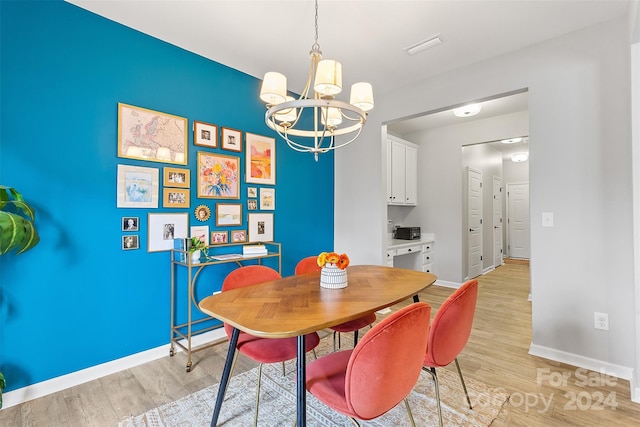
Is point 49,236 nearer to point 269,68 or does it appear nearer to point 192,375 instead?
point 192,375

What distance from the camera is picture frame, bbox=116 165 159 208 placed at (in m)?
2.33

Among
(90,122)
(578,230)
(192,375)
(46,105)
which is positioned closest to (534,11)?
(578,230)

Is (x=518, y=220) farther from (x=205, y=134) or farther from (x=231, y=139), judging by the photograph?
(x=205, y=134)

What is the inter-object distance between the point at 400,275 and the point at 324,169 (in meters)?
Answer: 2.21

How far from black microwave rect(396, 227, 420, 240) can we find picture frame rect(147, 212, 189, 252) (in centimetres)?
331

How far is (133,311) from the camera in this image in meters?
2.40

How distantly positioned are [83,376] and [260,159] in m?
2.35

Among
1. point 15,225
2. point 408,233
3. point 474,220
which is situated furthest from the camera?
point 474,220

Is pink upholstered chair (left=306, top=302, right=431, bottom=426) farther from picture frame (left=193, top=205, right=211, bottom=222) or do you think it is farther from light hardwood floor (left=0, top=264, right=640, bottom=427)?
picture frame (left=193, top=205, right=211, bottom=222)

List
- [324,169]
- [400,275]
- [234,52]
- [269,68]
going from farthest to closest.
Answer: [324,169]
[269,68]
[234,52]
[400,275]

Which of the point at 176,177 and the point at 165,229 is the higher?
the point at 176,177

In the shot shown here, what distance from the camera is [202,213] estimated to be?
280cm

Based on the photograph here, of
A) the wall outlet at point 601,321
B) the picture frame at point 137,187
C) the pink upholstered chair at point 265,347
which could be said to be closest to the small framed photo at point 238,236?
the picture frame at point 137,187

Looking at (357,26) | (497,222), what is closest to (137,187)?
(357,26)
